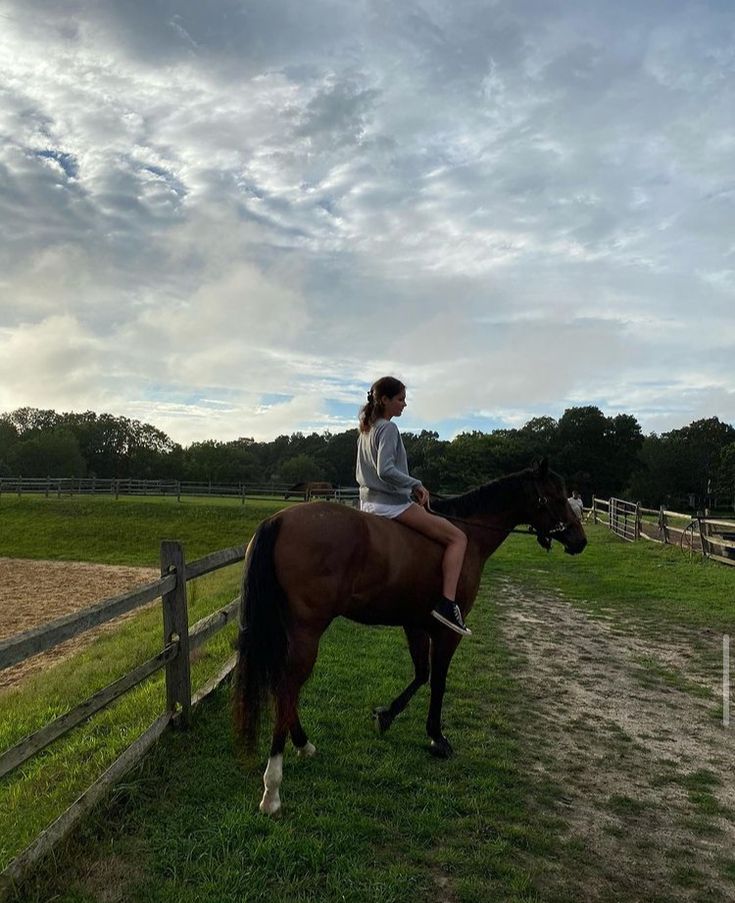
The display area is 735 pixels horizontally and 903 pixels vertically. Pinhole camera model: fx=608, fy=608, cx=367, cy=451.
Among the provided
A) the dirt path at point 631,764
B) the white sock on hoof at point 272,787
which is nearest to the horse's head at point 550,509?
the dirt path at point 631,764

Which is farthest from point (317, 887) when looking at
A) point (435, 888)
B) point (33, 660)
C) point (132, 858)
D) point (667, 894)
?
point (33, 660)

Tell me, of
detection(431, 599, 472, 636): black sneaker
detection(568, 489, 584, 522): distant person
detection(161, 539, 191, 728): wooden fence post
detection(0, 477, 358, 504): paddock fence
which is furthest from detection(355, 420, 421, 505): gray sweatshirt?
detection(0, 477, 358, 504): paddock fence

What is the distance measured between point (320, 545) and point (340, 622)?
565 centimetres

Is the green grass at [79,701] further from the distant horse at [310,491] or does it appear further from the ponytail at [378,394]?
the distant horse at [310,491]

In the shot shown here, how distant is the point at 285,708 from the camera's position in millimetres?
3961

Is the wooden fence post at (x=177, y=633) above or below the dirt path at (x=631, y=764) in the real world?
above

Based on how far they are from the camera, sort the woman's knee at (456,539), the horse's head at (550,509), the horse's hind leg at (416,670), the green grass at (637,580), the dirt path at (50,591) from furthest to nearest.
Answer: the dirt path at (50,591) → the green grass at (637,580) → the horse's head at (550,509) → the horse's hind leg at (416,670) → the woman's knee at (456,539)

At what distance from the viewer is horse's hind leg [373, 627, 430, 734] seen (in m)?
5.17

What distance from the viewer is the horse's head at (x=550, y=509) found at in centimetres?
601

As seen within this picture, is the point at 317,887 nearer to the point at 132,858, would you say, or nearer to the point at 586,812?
the point at 132,858

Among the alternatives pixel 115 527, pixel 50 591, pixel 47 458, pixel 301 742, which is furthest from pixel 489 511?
pixel 47 458

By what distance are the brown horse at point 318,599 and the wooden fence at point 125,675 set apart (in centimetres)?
76

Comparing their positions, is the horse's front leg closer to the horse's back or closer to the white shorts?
the horse's back

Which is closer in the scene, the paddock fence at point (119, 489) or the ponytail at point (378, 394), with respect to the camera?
the ponytail at point (378, 394)
